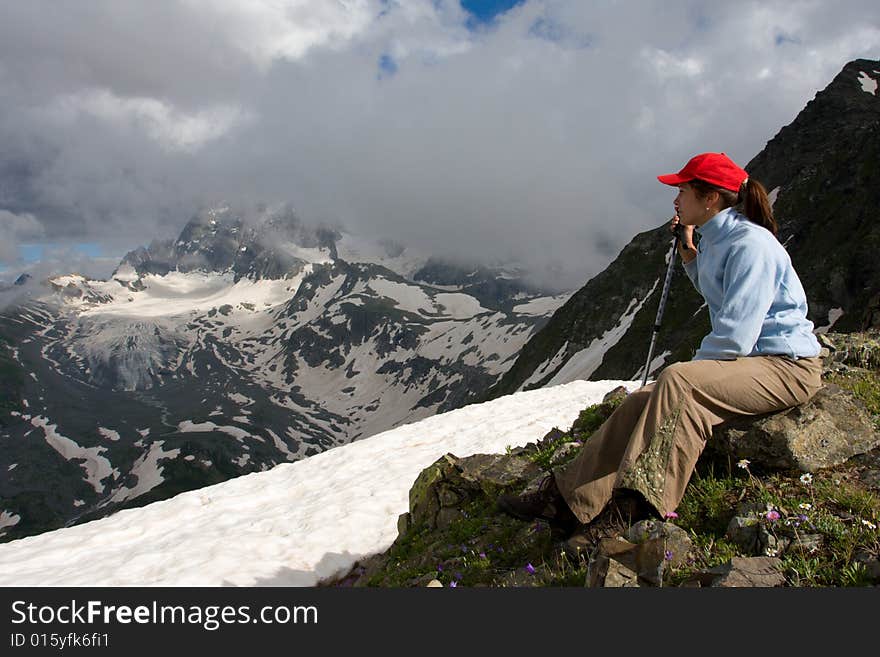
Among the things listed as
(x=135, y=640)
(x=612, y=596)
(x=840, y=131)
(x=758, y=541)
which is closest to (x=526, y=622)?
(x=612, y=596)

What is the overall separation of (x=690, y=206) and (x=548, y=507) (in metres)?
3.80

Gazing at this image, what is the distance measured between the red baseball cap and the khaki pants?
6.44 ft

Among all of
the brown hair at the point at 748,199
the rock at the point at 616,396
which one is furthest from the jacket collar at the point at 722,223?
the rock at the point at 616,396

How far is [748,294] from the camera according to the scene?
5.39m

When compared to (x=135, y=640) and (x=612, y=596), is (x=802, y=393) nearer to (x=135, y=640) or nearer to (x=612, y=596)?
(x=612, y=596)

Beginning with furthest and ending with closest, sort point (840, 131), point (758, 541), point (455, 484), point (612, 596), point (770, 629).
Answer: point (840, 131) → point (455, 484) → point (758, 541) → point (612, 596) → point (770, 629)

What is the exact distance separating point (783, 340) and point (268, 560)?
11.2 m

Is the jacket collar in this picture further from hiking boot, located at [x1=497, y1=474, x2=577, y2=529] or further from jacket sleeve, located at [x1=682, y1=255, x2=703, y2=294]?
hiking boot, located at [x1=497, y1=474, x2=577, y2=529]

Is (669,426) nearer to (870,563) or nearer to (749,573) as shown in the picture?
(749,573)

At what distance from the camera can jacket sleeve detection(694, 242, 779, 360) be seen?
541cm

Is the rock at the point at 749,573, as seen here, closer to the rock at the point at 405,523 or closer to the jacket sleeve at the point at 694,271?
the jacket sleeve at the point at 694,271

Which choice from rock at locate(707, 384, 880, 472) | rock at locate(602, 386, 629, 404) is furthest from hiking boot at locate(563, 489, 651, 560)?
rock at locate(602, 386, 629, 404)

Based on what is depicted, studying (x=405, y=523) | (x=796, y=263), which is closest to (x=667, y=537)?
(x=405, y=523)

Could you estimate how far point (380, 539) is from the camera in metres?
12.9
